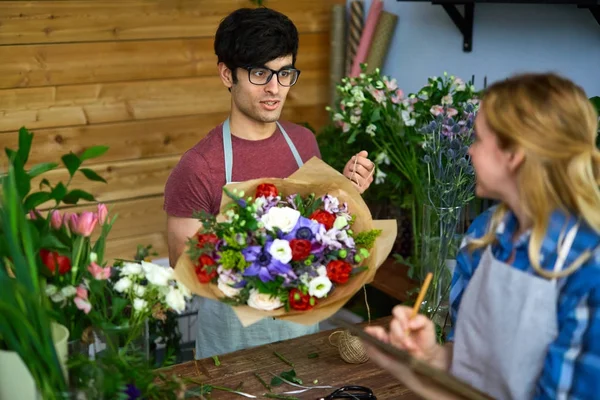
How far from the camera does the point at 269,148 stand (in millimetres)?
2277

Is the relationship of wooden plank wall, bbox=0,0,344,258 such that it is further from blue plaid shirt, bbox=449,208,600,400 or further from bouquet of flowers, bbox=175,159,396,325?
Result: blue plaid shirt, bbox=449,208,600,400

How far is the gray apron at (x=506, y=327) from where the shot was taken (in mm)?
1286

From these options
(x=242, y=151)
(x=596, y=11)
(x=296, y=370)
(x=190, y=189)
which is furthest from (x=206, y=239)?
(x=596, y=11)

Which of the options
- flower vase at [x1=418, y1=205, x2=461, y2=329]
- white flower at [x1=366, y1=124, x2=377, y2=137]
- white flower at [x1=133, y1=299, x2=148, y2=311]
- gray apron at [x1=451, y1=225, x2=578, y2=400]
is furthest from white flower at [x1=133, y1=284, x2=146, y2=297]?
white flower at [x1=366, y1=124, x2=377, y2=137]

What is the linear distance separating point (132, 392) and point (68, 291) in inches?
8.6

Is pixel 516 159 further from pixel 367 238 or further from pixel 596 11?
pixel 596 11

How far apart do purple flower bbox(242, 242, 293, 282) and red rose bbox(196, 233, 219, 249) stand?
0.24 feet

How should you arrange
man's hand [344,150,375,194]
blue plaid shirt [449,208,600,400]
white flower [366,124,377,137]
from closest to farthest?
blue plaid shirt [449,208,600,400] → man's hand [344,150,375,194] → white flower [366,124,377,137]

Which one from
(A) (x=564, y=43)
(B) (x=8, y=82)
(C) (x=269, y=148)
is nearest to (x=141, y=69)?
(B) (x=8, y=82)

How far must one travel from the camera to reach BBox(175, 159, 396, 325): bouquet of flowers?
1566mm

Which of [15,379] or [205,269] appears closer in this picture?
[15,379]

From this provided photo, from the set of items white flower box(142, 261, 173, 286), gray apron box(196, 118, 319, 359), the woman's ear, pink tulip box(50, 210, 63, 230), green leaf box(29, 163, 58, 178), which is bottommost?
gray apron box(196, 118, 319, 359)

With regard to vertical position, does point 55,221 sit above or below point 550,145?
below

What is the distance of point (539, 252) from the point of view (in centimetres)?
131
